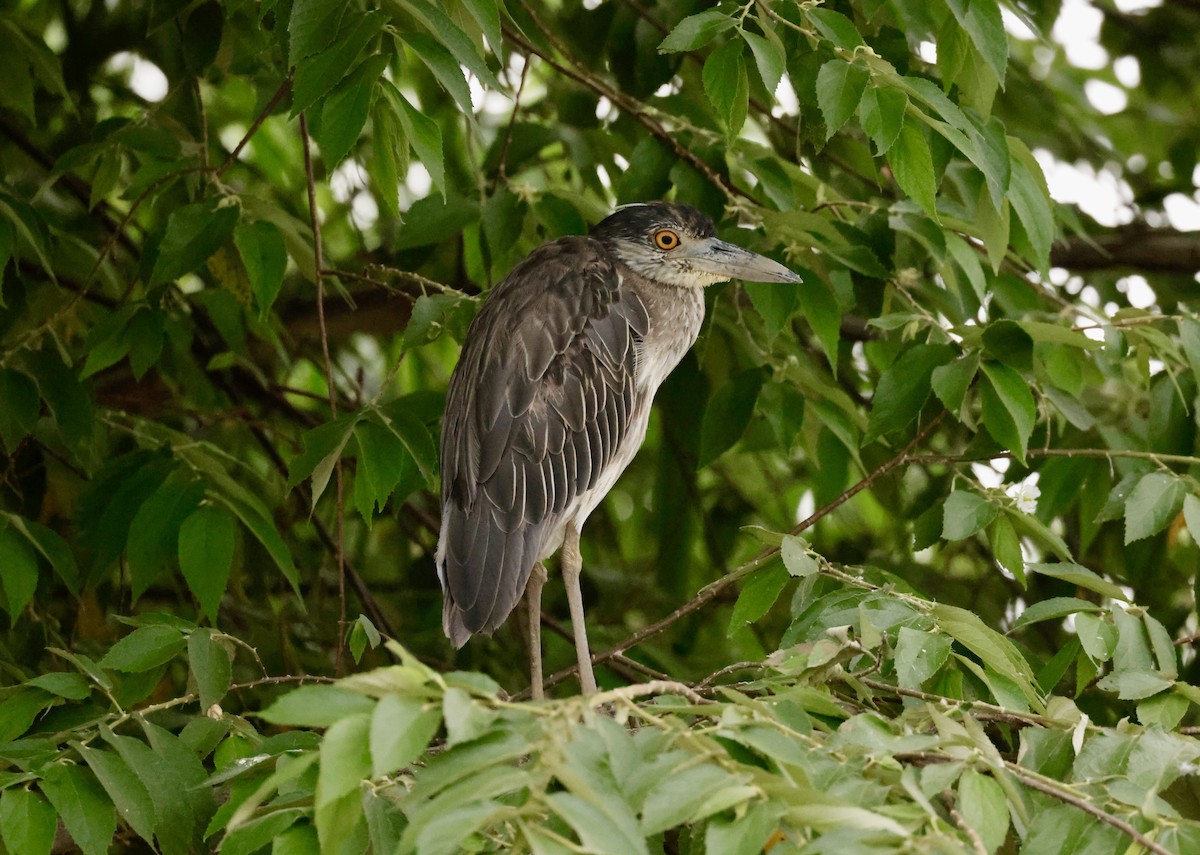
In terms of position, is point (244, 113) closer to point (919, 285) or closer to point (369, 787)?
point (919, 285)

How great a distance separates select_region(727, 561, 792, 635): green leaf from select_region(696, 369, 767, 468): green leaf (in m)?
0.63

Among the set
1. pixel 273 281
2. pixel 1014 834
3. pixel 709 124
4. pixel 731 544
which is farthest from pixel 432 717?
pixel 731 544

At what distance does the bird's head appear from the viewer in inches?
132

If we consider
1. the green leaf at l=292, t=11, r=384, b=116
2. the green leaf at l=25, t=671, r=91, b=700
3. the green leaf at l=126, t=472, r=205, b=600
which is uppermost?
the green leaf at l=292, t=11, r=384, b=116

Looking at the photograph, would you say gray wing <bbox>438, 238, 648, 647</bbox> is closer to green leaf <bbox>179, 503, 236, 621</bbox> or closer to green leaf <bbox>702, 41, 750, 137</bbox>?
green leaf <bbox>179, 503, 236, 621</bbox>

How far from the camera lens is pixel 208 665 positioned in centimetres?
227

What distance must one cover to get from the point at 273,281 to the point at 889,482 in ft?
6.04

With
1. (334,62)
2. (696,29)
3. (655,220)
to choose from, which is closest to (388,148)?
(334,62)

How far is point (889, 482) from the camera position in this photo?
397 centimetres

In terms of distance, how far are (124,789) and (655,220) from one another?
1.88 m

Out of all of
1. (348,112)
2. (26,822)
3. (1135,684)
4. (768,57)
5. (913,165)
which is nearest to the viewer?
(26,822)

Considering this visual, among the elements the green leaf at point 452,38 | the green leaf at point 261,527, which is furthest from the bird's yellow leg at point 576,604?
the green leaf at point 452,38

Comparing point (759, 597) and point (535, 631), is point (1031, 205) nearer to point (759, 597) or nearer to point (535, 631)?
point (759, 597)

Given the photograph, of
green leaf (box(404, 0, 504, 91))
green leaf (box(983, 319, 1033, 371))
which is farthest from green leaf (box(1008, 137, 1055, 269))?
green leaf (box(404, 0, 504, 91))
